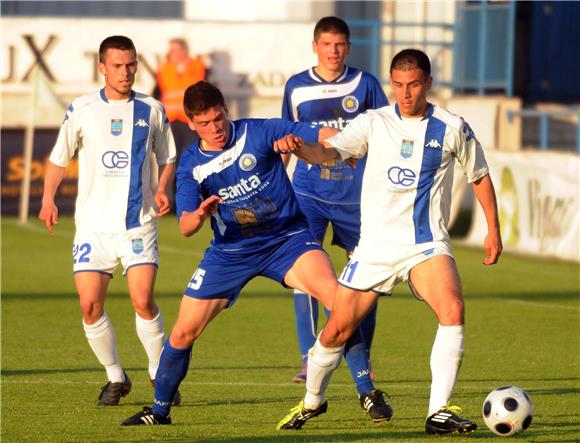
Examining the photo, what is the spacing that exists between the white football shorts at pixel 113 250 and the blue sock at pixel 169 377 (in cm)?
98

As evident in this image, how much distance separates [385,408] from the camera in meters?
7.90

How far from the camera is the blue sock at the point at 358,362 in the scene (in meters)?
8.09

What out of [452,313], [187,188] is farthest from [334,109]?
[452,313]

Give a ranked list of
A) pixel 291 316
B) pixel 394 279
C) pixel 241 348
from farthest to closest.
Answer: pixel 291 316
pixel 241 348
pixel 394 279

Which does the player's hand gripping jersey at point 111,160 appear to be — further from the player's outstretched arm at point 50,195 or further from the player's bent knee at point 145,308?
the player's bent knee at point 145,308

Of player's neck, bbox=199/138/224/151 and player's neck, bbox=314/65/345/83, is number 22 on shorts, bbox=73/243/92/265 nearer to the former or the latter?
player's neck, bbox=199/138/224/151

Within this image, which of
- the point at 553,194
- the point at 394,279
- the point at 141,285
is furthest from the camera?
the point at 553,194

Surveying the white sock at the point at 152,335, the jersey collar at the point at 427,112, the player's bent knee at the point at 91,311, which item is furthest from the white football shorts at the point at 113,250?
the jersey collar at the point at 427,112

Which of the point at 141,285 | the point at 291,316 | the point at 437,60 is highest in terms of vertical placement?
the point at 437,60

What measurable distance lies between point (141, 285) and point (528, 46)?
838 inches

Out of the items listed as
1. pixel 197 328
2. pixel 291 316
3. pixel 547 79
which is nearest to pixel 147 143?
pixel 197 328

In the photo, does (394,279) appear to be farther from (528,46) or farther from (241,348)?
(528,46)

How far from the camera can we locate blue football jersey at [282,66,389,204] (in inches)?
381

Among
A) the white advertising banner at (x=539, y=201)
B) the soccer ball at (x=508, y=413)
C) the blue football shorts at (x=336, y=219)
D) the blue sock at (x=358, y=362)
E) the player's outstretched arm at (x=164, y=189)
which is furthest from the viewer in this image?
the white advertising banner at (x=539, y=201)
